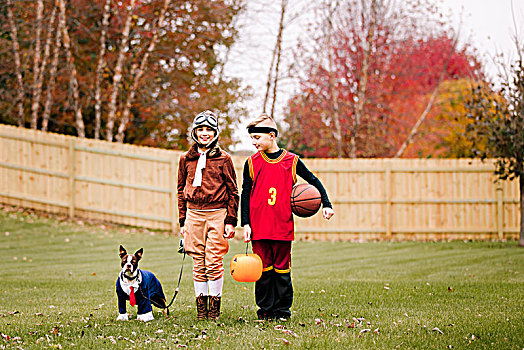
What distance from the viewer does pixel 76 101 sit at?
17109 mm

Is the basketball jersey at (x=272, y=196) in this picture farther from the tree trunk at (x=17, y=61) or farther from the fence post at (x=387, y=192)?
the tree trunk at (x=17, y=61)

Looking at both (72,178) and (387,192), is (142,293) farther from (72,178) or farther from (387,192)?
(72,178)

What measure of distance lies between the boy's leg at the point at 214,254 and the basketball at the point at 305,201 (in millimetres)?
659

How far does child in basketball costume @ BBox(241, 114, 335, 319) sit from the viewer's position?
5.72 meters

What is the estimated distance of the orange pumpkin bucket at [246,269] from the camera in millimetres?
5492

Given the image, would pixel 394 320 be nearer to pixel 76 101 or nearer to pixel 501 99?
pixel 501 99

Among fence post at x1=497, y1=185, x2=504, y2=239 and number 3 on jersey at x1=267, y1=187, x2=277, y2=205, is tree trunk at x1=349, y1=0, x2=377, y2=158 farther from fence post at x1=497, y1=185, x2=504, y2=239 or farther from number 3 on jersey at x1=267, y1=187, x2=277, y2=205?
number 3 on jersey at x1=267, y1=187, x2=277, y2=205

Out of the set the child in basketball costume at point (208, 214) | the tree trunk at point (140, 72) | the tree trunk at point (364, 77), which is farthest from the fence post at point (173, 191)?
the child in basketball costume at point (208, 214)

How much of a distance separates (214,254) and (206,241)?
0.14 m

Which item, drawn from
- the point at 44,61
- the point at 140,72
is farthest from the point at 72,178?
the point at 140,72

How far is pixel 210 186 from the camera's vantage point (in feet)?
18.9

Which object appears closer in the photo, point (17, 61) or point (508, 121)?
point (508, 121)

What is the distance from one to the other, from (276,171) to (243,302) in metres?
1.99

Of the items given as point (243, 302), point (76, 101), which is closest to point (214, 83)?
point (76, 101)
